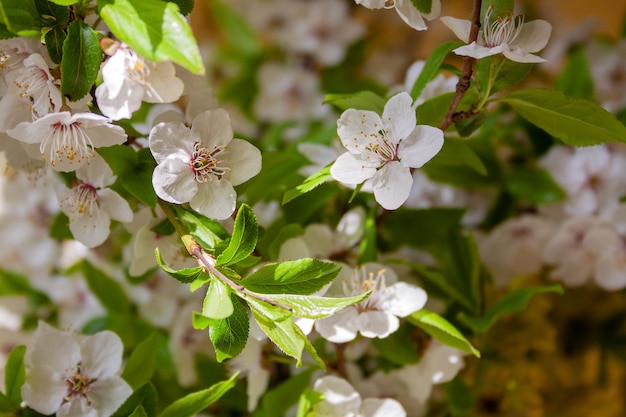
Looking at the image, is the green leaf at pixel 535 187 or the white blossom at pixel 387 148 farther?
the green leaf at pixel 535 187

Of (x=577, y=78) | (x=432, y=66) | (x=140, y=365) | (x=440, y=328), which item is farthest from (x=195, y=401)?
(x=577, y=78)

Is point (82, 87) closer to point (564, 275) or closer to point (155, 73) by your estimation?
point (155, 73)

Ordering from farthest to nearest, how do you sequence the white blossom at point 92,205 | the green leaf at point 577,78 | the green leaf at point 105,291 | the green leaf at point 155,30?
the green leaf at point 577,78 → the green leaf at point 105,291 → the white blossom at point 92,205 → the green leaf at point 155,30

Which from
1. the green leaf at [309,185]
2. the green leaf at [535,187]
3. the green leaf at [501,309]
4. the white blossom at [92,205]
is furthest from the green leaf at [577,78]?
the white blossom at [92,205]

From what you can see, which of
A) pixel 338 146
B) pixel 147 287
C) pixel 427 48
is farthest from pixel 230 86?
pixel 427 48

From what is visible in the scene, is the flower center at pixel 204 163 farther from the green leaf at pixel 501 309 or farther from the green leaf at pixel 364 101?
the green leaf at pixel 501 309

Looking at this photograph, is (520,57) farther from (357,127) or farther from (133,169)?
(133,169)
